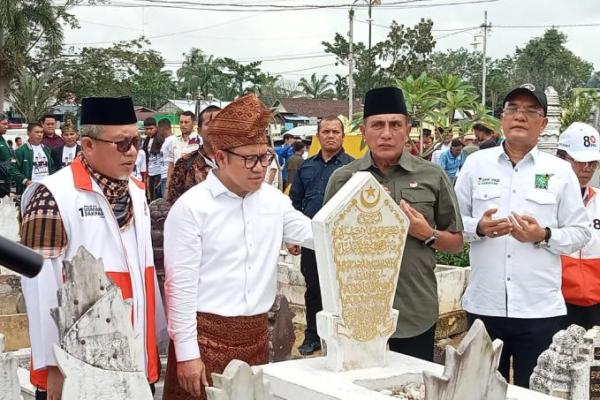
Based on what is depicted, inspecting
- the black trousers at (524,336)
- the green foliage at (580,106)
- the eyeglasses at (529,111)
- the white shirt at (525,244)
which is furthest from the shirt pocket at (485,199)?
the green foliage at (580,106)

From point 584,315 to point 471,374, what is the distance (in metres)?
1.88

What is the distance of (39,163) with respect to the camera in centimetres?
1048

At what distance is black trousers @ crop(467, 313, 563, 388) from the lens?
11.7 feet

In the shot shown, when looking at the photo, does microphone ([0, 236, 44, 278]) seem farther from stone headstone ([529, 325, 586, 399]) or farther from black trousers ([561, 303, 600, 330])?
black trousers ([561, 303, 600, 330])

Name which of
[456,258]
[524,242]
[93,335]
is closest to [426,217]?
[524,242]

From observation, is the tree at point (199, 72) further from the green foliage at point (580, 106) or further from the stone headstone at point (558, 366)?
the stone headstone at point (558, 366)

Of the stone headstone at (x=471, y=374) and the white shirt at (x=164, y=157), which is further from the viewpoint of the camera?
the white shirt at (x=164, y=157)

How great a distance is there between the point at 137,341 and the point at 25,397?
1.56 m

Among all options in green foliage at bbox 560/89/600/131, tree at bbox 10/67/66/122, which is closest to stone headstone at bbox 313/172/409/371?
green foliage at bbox 560/89/600/131

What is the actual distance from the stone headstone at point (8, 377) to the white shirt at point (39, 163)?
8.07 m

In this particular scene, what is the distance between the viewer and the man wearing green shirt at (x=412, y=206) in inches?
136

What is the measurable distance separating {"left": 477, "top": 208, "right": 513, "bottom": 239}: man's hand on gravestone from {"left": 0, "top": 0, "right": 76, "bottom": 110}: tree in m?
25.1

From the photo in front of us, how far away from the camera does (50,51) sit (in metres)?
28.6

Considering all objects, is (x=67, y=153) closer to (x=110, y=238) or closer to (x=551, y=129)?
(x=551, y=129)
